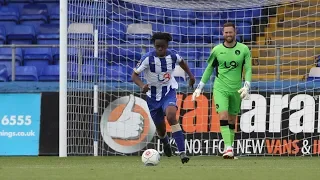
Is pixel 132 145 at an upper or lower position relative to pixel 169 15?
lower

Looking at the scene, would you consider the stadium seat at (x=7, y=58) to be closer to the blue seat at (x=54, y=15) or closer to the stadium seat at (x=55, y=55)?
the stadium seat at (x=55, y=55)

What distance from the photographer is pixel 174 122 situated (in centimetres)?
1289

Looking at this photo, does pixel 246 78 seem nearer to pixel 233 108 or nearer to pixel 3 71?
pixel 233 108

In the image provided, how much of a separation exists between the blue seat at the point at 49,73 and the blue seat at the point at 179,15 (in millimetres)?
2534

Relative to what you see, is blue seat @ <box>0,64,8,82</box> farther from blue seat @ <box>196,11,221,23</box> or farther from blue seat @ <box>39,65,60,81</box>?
blue seat @ <box>196,11,221,23</box>

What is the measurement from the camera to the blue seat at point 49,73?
719 inches

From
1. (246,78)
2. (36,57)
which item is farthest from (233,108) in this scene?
(36,57)

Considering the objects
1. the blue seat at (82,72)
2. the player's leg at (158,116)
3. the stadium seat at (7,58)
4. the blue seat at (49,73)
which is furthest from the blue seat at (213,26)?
the player's leg at (158,116)

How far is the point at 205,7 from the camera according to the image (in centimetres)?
1703

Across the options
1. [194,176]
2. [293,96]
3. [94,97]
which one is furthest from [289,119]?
[194,176]

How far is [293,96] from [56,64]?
536 cm

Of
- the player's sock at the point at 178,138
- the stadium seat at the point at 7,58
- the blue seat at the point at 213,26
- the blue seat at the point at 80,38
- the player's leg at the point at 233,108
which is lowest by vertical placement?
the player's sock at the point at 178,138

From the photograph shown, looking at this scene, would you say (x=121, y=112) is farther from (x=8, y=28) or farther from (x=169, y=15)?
(x=8, y=28)

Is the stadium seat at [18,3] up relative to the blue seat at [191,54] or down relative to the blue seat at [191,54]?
up
